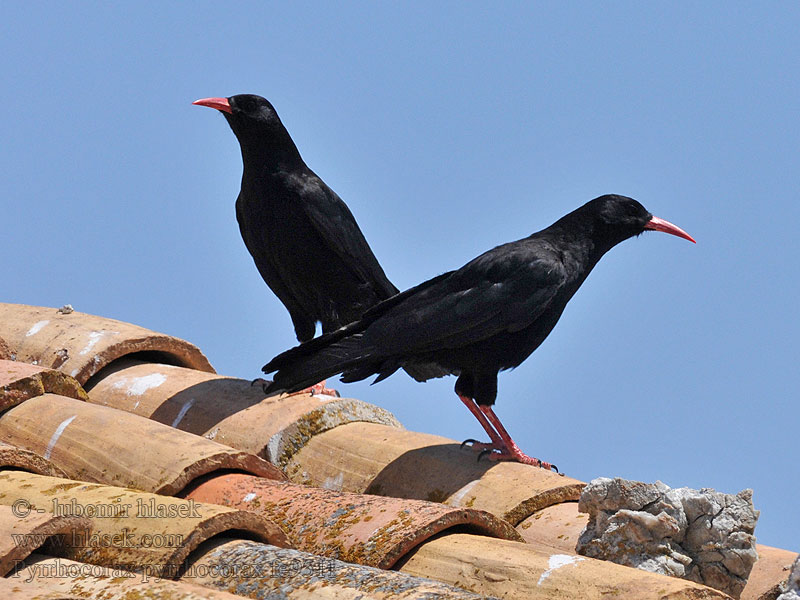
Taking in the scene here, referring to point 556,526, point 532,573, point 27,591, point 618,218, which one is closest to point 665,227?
point 618,218

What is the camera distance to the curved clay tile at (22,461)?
12.5 ft

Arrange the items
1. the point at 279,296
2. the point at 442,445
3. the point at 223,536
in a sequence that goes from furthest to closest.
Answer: the point at 279,296, the point at 442,445, the point at 223,536

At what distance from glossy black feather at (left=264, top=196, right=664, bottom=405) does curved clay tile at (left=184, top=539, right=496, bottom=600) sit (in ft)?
5.83

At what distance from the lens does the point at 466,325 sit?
Result: 195 inches

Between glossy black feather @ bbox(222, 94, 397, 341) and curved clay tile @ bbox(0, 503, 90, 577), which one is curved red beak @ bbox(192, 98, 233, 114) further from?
curved clay tile @ bbox(0, 503, 90, 577)

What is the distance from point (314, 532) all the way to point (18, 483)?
1076 millimetres

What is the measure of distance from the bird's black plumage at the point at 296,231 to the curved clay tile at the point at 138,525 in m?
3.23

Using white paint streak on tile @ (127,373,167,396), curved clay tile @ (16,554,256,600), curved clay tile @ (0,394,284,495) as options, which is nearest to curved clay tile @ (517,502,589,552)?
curved clay tile @ (0,394,284,495)

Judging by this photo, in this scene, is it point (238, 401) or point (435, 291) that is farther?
point (238, 401)

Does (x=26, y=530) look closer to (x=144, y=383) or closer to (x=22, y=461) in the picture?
(x=22, y=461)

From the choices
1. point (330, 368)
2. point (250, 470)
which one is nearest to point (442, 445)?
point (330, 368)

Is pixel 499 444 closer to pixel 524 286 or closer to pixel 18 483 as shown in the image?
pixel 524 286

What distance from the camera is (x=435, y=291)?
512cm

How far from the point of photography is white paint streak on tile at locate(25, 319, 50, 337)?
6512 millimetres
